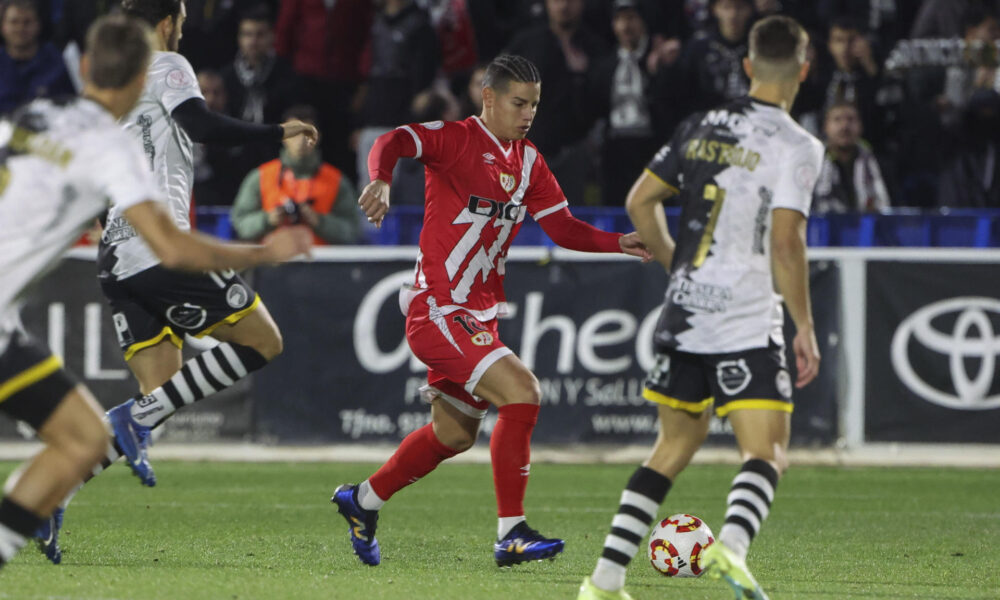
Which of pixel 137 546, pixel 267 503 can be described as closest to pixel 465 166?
pixel 137 546

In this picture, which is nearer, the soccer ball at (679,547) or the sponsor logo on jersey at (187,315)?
the soccer ball at (679,547)

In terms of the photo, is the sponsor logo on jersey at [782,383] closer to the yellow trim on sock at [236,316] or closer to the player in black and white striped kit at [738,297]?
the player in black and white striped kit at [738,297]

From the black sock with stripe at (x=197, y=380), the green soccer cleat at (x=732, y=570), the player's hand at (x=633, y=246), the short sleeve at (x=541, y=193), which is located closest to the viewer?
the green soccer cleat at (x=732, y=570)

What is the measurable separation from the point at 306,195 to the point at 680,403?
727cm

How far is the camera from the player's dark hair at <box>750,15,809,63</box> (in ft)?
17.0

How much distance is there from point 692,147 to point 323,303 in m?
6.63

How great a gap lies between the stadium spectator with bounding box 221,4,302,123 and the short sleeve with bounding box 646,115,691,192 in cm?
855

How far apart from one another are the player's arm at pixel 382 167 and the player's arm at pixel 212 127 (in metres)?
0.35

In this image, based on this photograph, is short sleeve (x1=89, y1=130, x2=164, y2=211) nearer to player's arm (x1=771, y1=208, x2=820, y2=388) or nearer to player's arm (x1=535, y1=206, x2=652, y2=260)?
player's arm (x1=771, y1=208, x2=820, y2=388)

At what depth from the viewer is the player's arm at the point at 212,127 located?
616cm

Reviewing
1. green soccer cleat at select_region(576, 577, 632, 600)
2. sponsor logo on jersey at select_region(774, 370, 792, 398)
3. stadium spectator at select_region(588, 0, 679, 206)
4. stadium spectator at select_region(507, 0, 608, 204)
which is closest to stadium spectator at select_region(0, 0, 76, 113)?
stadium spectator at select_region(507, 0, 608, 204)

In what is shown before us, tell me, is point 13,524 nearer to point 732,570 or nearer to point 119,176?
point 119,176

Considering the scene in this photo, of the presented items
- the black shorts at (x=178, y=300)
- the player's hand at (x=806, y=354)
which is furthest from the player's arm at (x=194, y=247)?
the black shorts at (x=178, y=300)

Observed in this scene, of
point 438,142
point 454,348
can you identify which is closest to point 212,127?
point 438,142
